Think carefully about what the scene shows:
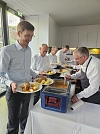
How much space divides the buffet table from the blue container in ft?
0.13

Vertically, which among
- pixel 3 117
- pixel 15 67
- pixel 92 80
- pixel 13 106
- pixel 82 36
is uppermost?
pixel 82 36

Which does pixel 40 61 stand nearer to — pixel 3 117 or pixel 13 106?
pixel 13 106

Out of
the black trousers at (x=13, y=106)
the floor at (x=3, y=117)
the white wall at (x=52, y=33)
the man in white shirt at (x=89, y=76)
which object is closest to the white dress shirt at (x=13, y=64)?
the black trousers at (x=13, y=106)

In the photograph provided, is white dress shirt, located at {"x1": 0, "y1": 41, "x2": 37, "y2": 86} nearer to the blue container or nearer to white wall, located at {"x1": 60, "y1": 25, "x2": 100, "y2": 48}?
the blue container

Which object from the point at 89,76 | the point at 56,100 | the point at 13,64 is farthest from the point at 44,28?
the point at 56,100

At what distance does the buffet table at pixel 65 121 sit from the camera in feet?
2.36

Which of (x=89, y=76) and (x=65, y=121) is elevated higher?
(x=89, y=76)

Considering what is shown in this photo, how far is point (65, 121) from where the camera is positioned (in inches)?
29.5

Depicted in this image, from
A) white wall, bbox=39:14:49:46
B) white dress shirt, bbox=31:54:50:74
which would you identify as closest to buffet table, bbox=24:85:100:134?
white dress shirt, bbox=31:54:50:74

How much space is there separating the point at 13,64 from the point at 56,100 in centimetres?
56

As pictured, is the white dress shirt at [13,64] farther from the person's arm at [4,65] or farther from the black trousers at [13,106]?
the black trousers at [13,106]

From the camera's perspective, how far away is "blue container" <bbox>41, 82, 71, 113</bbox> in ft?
2.54

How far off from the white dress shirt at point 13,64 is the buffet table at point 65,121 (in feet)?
1.25

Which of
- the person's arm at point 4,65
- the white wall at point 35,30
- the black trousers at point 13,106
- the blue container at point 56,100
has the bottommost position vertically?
the black trousers at point 13,106
